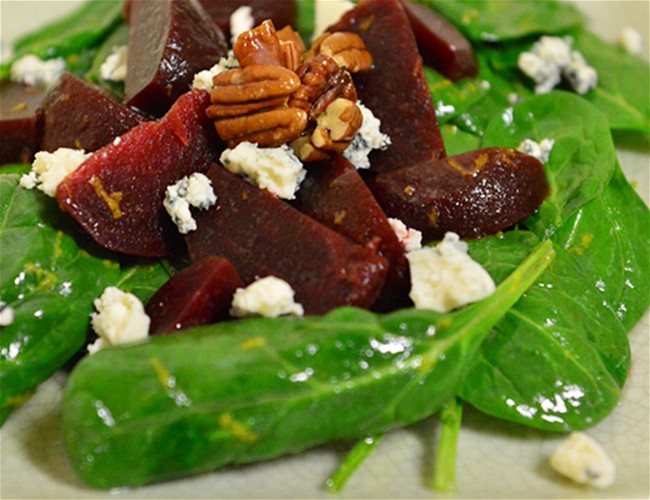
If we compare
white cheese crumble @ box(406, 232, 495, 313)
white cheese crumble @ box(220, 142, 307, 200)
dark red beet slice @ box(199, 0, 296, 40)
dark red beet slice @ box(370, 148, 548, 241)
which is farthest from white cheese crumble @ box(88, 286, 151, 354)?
dark red beet slice @ box(199, 0, 296, 40)

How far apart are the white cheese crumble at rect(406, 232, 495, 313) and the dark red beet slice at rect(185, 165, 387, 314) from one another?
0.39ft

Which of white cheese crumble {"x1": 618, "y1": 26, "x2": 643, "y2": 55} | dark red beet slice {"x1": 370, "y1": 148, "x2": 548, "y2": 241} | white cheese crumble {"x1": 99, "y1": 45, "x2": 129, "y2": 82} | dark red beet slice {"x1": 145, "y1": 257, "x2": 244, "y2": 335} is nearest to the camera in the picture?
dark red beet slice {"x1": 145, "y1": 257, "x2": 244, "y2": 335}

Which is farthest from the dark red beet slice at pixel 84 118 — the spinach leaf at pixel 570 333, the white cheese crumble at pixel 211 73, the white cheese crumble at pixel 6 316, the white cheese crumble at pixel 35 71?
the spinach leaf at pixel 570 333

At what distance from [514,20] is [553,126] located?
0.75 m

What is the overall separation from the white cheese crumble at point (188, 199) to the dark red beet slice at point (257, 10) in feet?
3.71

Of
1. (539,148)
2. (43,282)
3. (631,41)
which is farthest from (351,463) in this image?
(631,41)

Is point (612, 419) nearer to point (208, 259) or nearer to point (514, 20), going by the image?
point (208, 259)

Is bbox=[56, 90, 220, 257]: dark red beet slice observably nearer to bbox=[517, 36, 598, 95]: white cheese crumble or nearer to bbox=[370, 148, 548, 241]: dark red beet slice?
bbox=[370, 148, 548, 241]: dark red beet slice

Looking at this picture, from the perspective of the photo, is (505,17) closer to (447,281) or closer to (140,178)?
(447,281)

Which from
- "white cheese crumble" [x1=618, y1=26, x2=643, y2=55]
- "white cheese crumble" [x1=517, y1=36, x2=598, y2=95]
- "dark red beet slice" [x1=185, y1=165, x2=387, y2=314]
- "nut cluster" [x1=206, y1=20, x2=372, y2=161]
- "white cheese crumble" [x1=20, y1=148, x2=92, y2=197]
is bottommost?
"white cheese crumble" [x1=618, y1=26, x2=643, y2=55]

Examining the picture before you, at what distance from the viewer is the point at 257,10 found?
3.55 m

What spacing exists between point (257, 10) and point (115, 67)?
0.65 meters

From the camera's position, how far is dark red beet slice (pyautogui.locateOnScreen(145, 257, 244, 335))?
90.5 inches

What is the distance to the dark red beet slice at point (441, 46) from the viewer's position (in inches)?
136
